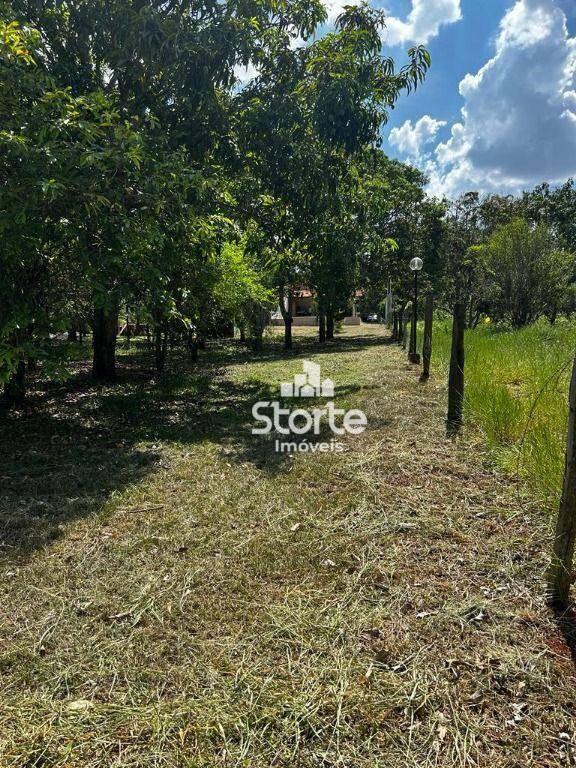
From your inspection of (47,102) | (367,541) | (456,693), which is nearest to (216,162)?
(47,102)

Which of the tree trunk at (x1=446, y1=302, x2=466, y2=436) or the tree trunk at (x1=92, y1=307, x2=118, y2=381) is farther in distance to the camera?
the tree trunk at (x1=92, y1=307, x2=118, y2=381)

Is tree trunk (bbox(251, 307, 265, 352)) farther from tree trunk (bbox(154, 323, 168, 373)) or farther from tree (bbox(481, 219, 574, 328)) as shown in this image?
tree (bbox(481, 219, 574, 328))

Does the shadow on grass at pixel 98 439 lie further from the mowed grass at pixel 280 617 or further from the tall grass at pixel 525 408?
the tall grass at pixel 525 408

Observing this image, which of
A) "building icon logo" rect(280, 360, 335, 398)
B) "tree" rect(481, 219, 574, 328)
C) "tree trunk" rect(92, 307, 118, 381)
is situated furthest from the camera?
"tree" rect(481, 219, 574, 328)

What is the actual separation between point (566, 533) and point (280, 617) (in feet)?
4.69

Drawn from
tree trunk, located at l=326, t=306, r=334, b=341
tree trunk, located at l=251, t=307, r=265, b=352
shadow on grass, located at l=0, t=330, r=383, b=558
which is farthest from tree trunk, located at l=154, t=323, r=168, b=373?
tree trunk, located at l=326, t=306, r=334, b=341

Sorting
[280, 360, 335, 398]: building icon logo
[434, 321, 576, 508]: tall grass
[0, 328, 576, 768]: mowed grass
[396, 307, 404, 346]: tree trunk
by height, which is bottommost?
[0, 328, 576, 768]: mowed grass

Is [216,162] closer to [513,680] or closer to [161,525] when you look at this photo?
[161,525]

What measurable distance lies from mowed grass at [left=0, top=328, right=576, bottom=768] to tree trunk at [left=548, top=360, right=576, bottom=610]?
0.39 feet

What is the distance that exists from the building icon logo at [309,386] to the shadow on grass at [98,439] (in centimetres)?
34

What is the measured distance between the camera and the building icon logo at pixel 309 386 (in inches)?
307

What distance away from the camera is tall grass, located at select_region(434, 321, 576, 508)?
9.72ft

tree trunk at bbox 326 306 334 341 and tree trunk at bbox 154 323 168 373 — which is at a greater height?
tree trunk at bbox 326 306 334 341

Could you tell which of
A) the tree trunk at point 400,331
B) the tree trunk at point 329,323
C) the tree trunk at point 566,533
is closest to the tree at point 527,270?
the tree trunk at point 400,331
